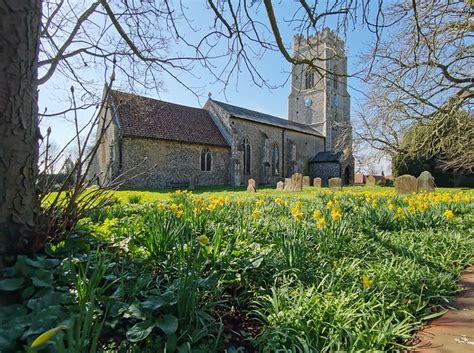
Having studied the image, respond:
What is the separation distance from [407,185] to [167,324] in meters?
13.3

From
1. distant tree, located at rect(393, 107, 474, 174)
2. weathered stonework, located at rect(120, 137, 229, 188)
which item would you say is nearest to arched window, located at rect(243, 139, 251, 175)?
weathered stonework, located at rect(120, 137, 229, 188)

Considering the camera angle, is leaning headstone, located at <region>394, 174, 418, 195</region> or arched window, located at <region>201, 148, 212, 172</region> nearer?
leaning headstone, located at <region>394, 174, 418, 195</region>

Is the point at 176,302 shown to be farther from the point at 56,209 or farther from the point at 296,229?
the point at 296,229

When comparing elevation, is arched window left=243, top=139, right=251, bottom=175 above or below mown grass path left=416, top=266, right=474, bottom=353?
above

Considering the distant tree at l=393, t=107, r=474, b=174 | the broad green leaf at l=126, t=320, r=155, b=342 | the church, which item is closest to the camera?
the broad green leaf at l=126, t=320, r=155, b=342

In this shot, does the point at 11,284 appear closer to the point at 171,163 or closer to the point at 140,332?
the point at 140,332

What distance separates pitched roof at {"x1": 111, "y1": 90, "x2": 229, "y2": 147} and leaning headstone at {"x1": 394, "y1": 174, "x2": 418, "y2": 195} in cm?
1508

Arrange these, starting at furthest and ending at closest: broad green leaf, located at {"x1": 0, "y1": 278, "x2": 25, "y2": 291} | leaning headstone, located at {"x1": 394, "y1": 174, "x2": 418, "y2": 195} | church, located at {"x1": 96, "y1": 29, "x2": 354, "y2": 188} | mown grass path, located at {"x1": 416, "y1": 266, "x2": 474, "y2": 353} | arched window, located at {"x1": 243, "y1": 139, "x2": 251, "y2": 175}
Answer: arched window, located at {"x1": 243, "y1": 139, "x2": 251, "y2": 175} → church, located at {"x1": 96, "y1": 29, "x2": 354, "y2": 188} → leaning headstone, located at {"x1": 394, "y1": 174, "x2": 418, "y2": 195} → mown grass path, located at {"x1": 416, "y1": 266, "x2": 474, "y2": 353} → broad green leaf, located at {"x1": 0, "y1": 278, "x2": 25, "y2": 291}

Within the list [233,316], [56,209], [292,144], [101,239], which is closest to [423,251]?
[233,316]

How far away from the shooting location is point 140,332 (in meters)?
1.43

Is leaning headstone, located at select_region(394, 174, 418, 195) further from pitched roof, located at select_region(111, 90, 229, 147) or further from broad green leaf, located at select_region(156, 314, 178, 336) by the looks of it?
pitched roof, located at select_region(111, 90, 229, 147)

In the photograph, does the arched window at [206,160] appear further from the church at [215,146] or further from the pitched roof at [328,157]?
the pitched roof at [328,157]

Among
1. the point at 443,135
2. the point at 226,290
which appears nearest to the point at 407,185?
the point at 443,135

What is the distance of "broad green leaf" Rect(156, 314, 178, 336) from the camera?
141 cm
